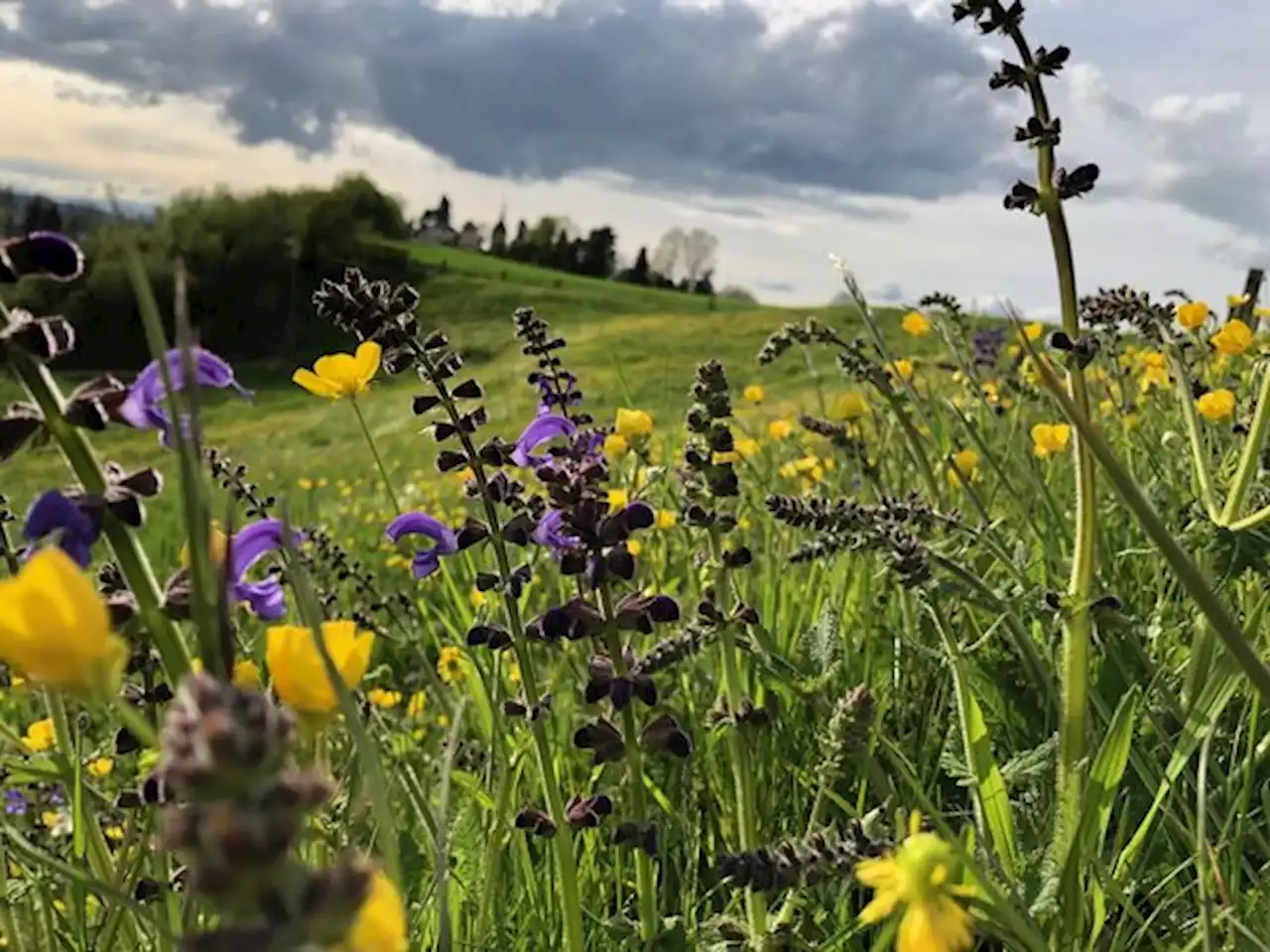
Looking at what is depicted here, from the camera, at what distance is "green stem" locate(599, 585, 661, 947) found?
1.59 m

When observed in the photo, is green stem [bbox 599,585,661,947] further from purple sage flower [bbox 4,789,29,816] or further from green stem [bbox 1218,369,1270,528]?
purple sage flower [bbox 4,789,29,816]

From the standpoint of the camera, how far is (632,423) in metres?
2.71

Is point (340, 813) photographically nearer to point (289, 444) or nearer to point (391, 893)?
point (391, 893)

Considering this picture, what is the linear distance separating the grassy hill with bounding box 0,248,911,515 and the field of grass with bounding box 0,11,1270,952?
1.28ft

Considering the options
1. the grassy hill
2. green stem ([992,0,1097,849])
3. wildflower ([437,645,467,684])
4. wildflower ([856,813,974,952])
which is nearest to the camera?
wildflower ([856,813,974,952])

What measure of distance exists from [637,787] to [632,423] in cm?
119

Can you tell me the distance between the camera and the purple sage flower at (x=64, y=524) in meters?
0.83

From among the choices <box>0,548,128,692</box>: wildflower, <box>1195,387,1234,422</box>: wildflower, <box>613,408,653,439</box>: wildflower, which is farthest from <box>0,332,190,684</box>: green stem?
<box>1195,387,1234,422</box>: wildflower

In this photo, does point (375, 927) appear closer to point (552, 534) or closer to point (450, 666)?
point (552, 534)

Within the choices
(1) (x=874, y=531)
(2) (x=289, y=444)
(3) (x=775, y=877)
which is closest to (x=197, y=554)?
(3) (x=775, y=877)

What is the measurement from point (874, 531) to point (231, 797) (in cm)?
119

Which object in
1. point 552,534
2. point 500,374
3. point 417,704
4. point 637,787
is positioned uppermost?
point 552,534

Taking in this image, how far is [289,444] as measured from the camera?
26.5 meters

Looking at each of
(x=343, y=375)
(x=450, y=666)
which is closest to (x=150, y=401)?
(x=343, y=375)
